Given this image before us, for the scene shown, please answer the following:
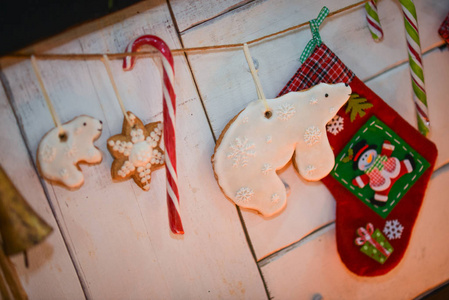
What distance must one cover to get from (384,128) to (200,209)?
0.66 meters

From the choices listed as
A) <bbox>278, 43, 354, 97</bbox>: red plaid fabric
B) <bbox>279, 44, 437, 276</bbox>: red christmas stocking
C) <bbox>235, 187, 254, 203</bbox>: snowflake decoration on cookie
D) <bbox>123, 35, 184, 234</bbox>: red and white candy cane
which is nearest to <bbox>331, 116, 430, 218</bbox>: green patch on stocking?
<bbox>279, 44, 437, 276</bbox>: red christmas stocking

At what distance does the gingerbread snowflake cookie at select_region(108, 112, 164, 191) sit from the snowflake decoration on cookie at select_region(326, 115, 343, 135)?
1.82 ft

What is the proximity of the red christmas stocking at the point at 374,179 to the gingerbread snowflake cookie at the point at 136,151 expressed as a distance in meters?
0.57

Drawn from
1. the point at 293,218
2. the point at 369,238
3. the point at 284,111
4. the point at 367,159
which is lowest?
the point at 369,238

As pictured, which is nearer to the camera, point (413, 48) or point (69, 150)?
point (69, 150)

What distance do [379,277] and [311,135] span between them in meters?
0.63

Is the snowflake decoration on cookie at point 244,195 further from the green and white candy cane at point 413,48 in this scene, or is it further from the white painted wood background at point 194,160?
the green and white candy cane at point 413,48

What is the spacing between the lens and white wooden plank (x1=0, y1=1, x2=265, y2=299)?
98 cm

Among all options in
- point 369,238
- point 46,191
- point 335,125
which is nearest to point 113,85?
point 46,191

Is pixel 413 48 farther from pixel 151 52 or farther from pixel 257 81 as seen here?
pixel 151 52

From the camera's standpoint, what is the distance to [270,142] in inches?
40.9

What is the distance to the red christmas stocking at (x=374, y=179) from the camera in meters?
1.17

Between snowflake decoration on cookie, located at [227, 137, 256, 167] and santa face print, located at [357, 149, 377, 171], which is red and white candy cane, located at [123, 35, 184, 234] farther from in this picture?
santa face print, located at [357, 149, 377, 171]

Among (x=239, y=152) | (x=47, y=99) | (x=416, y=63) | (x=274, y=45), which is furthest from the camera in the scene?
(x=416, y=63)
